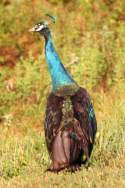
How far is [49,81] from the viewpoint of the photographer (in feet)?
44.6

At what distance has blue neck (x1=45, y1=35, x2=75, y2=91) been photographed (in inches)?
328

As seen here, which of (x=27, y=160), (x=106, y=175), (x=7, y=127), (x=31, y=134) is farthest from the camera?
(x=7, y=127)

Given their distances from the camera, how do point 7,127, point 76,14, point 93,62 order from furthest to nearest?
point 76,14
point 93,62
point 7,127

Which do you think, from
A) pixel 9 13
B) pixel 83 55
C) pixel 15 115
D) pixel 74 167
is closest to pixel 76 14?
pixel 9 13

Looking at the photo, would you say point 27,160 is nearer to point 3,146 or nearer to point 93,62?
point 3,146

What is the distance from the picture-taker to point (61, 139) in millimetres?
7680

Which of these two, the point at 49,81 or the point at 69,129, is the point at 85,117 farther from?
the point at 49,81

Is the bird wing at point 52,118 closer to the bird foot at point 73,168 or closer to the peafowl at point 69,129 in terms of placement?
the peafowl at point 69,129

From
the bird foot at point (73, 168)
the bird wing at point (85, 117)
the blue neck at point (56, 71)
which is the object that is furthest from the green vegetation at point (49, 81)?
the blue neck at point (56, 71)

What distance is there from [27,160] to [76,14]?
300 inches

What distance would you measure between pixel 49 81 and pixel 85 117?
18.9ft

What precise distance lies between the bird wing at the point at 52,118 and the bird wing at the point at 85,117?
150 mm

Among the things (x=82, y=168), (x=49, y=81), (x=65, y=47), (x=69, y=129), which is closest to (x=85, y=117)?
(x=69, y=129)

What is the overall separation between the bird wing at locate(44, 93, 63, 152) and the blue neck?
35cm
